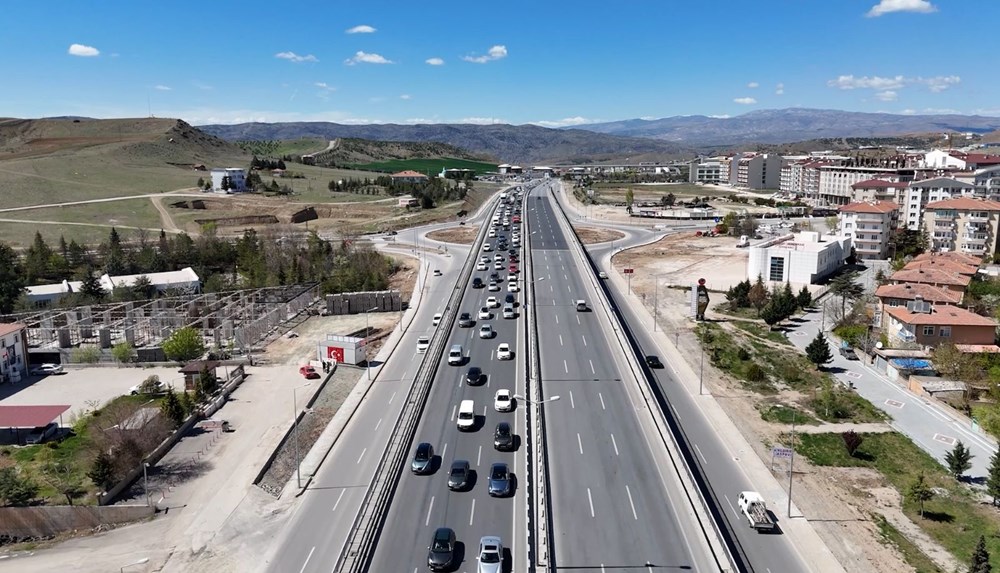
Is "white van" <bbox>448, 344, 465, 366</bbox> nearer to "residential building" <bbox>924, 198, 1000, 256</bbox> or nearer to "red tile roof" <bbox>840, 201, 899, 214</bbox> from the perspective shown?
"red tile roof" <bbox>840, 201, 899, 214</bbox>

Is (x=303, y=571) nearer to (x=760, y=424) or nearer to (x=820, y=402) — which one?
(x=760, y=424)

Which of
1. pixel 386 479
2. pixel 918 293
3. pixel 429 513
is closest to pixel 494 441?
pixel 386 479

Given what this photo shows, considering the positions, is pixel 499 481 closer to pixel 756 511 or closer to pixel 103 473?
pixel 756 511

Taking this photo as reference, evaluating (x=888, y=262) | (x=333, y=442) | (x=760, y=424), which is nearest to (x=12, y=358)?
(x=333, y=442)

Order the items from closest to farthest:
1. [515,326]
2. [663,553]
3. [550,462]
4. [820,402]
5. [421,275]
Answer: [663,553] < [550,462] < [820,402] < [515,326] < [421,275]

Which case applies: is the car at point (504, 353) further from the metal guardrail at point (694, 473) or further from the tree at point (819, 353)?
the tree at point (819, 353)

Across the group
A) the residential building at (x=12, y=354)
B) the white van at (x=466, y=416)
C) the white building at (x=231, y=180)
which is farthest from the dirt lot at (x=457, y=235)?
the white van at (x=466, y=416)
